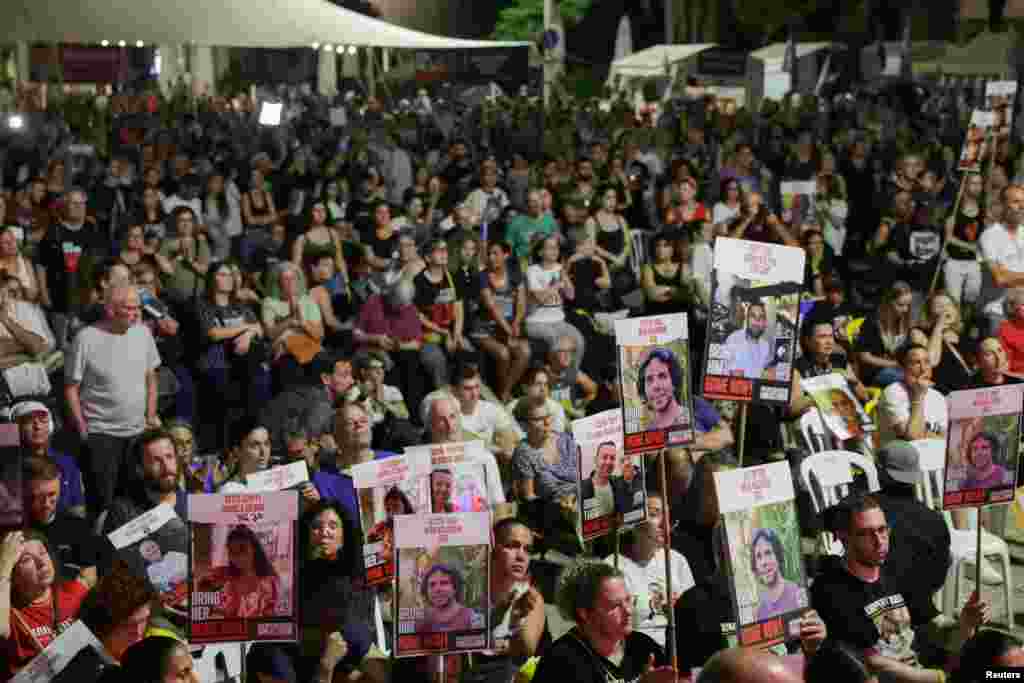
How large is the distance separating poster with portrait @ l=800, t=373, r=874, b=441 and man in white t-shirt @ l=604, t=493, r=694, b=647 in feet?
7.93

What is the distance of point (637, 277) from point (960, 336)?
9.19 ft

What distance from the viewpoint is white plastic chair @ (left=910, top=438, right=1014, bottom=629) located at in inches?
293

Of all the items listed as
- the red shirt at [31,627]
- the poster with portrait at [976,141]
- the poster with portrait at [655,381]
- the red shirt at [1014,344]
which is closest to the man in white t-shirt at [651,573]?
the poster with portrait at [655,381]

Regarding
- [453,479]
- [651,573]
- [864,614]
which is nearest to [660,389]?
[651,573]

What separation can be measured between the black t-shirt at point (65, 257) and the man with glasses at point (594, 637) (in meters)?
6.97

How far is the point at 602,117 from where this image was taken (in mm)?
26922

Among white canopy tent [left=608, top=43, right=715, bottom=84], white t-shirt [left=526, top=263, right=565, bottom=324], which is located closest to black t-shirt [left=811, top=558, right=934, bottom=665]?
white t-shirt [left=526, top=263, right=565, bottom=324]

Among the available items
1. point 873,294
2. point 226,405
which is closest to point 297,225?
point 226,405

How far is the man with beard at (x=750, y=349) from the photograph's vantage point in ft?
22.8

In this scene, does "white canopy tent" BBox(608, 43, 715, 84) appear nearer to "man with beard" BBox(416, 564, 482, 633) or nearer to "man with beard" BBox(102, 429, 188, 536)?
"man with beard" BBox(102, 429, 188, 536)

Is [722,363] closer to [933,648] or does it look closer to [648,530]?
[648,530]

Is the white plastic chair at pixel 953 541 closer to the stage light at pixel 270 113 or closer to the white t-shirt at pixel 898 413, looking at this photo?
the white t-shirt at pixel 898 413

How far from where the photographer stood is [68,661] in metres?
4.21

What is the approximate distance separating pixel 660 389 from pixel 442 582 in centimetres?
174
